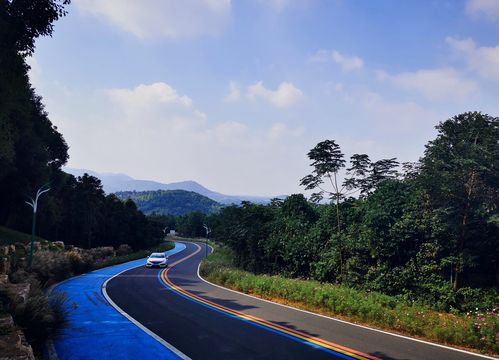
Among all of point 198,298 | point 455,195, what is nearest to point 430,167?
point 455,195

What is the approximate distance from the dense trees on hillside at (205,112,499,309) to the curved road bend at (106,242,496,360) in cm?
828

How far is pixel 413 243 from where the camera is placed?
819 inches

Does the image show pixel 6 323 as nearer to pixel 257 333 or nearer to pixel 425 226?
pixel 257 333

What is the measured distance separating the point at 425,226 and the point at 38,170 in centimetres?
3912

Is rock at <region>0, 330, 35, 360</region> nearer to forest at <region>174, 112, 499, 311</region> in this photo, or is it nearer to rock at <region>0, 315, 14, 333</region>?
rock at <region>0, 315, 14, 333</region>

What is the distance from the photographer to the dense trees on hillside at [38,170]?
11.2 metres

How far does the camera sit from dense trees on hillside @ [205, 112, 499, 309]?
1806 cm

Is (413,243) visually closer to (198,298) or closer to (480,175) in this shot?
(480,175)

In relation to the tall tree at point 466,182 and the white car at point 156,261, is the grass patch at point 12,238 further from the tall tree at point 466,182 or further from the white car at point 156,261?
the tall tree at point 466,182

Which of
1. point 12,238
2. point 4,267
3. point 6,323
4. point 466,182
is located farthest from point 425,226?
point 12,238

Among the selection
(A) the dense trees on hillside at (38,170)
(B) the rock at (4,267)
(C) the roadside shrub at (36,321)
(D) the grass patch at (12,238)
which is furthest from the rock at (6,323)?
(D) the grass patch at (12,238)

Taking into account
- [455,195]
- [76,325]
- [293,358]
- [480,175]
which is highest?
[480,175]

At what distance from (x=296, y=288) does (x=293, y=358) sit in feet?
30.0

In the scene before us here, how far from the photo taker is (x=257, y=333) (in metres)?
11.2
